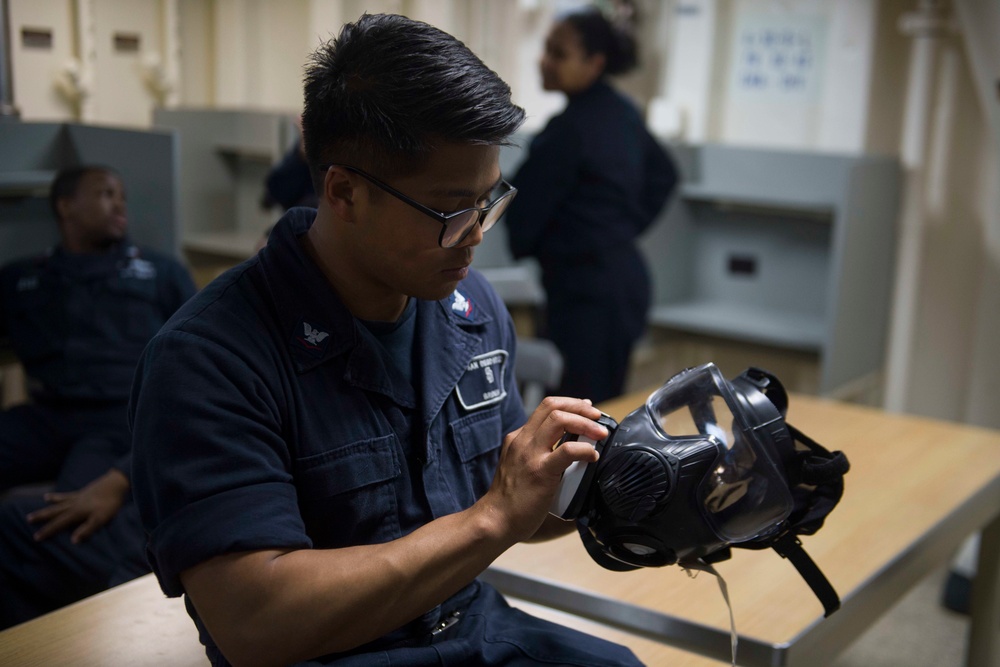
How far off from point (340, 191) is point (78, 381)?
1645 mm

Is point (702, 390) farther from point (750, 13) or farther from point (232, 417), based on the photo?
point (750, 13)

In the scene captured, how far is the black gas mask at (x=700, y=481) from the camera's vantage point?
3.48ft

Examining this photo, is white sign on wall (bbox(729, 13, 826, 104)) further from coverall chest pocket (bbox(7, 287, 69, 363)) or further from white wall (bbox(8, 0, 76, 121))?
coverall chest pocket (bbox(7, 287, 69, 363))

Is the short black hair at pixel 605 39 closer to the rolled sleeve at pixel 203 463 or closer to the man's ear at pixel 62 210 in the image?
the man's ear at pixel 62 210

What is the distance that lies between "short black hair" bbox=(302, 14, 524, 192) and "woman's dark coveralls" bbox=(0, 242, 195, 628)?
1.34 metres

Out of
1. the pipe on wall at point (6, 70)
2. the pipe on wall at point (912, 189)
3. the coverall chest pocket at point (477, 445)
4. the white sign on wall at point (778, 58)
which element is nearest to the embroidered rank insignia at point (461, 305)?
the coverall chest pocket at point (477, 445)

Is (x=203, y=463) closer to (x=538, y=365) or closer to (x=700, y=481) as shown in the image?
(x=700, y=481)

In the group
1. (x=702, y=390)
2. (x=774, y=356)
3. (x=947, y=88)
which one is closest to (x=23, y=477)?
(x=702, y=390)

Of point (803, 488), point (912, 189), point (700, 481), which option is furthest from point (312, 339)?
point (912, 189)

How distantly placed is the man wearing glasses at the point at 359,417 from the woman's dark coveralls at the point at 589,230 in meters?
1.94

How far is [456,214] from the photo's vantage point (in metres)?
1.07

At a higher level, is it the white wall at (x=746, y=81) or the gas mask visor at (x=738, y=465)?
the white wall at (x=746, y=81)

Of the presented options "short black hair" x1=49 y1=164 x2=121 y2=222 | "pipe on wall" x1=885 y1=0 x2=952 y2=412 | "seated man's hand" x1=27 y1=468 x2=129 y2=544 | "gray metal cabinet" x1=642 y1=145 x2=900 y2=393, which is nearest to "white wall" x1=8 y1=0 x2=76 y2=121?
"short black hair" x1=49 y1=164 x2=121 y2=222

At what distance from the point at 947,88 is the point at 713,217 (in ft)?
3.63
